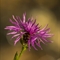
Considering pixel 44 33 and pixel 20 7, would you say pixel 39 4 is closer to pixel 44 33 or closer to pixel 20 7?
pixel 20 7

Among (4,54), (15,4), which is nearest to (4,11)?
(15,4)

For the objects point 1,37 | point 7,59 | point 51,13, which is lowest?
point 7,59

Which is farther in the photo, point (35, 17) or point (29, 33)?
point (35, 17)

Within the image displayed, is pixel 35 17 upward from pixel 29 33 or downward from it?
upward

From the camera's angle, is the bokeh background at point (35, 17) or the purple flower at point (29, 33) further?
the bokeh background at point (35, 17)

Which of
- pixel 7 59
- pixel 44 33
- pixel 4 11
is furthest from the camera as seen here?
pixel 4 11

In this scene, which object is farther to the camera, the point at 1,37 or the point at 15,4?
the point at 15,4

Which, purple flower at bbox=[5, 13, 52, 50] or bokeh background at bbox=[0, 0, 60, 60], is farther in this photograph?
bokeh background at bbox=[0, 0, 60, 60]

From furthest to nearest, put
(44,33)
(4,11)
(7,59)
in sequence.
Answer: (4,11)
(7,59)
(44,33)
